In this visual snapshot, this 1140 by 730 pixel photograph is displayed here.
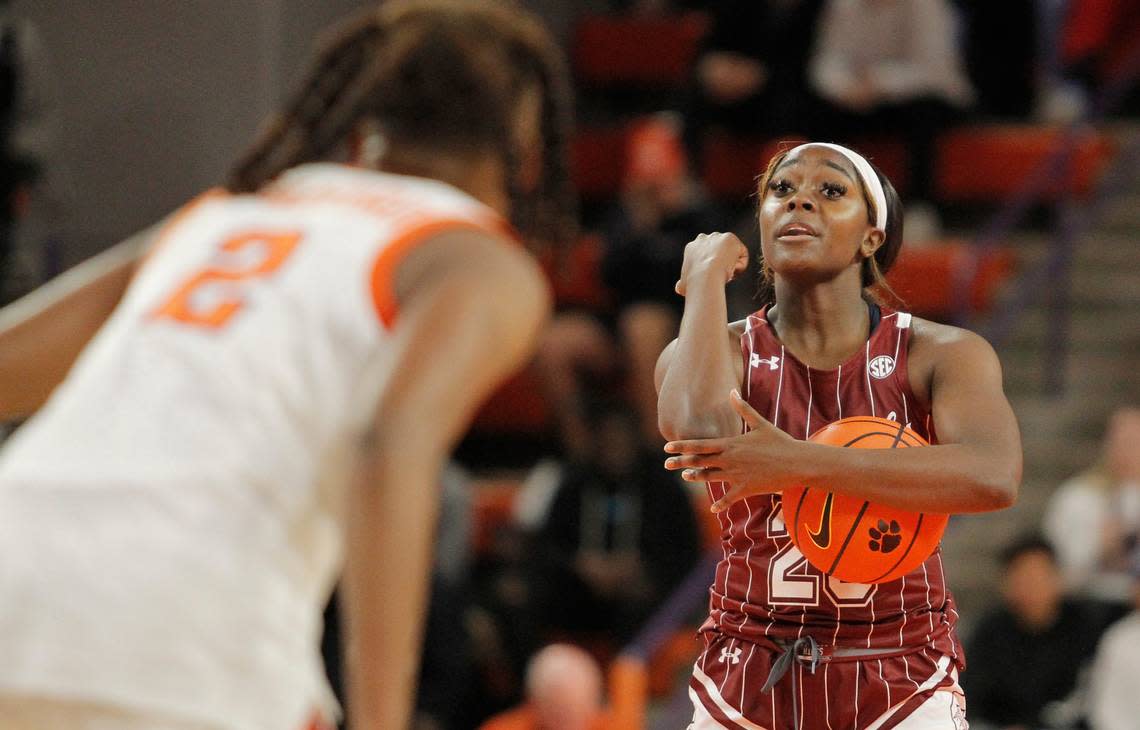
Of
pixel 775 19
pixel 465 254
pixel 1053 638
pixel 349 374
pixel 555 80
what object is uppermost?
pixel 555 80

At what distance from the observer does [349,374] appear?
246cm

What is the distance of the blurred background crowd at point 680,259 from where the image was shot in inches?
289

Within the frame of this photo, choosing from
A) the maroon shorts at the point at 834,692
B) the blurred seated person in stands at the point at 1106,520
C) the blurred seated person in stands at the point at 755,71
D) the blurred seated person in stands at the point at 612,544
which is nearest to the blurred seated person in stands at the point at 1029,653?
Answer: the blurred seated person in stands at the point at 1106,520

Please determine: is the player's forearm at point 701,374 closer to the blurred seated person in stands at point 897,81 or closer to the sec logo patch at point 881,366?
the sec logo patch at point 881,366

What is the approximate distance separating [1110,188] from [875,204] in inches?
289

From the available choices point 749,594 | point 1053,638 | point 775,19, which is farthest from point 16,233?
point 749,594

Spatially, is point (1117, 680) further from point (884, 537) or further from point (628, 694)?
point (884, 537)

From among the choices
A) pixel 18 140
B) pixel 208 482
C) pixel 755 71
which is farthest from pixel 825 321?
pixel 18 140

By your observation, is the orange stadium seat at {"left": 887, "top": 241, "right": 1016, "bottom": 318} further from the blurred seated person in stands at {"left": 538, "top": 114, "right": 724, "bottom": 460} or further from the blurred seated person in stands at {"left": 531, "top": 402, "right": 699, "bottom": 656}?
the blurred seated person in stands at {"left": 531, "top": 402, "right": 699, "bottom": 656}

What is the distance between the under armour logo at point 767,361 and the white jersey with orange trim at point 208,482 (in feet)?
2.63

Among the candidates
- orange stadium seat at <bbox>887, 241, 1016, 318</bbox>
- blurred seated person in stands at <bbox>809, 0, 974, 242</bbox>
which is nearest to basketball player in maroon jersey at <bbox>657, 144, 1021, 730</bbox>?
orange stadium seat at <bbox>887, 241, 1016, 318</bbox>

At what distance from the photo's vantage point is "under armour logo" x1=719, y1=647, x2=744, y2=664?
321cm

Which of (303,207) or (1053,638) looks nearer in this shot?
(303,207)

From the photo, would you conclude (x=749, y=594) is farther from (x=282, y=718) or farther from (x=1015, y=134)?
(x=1015, y=134)
